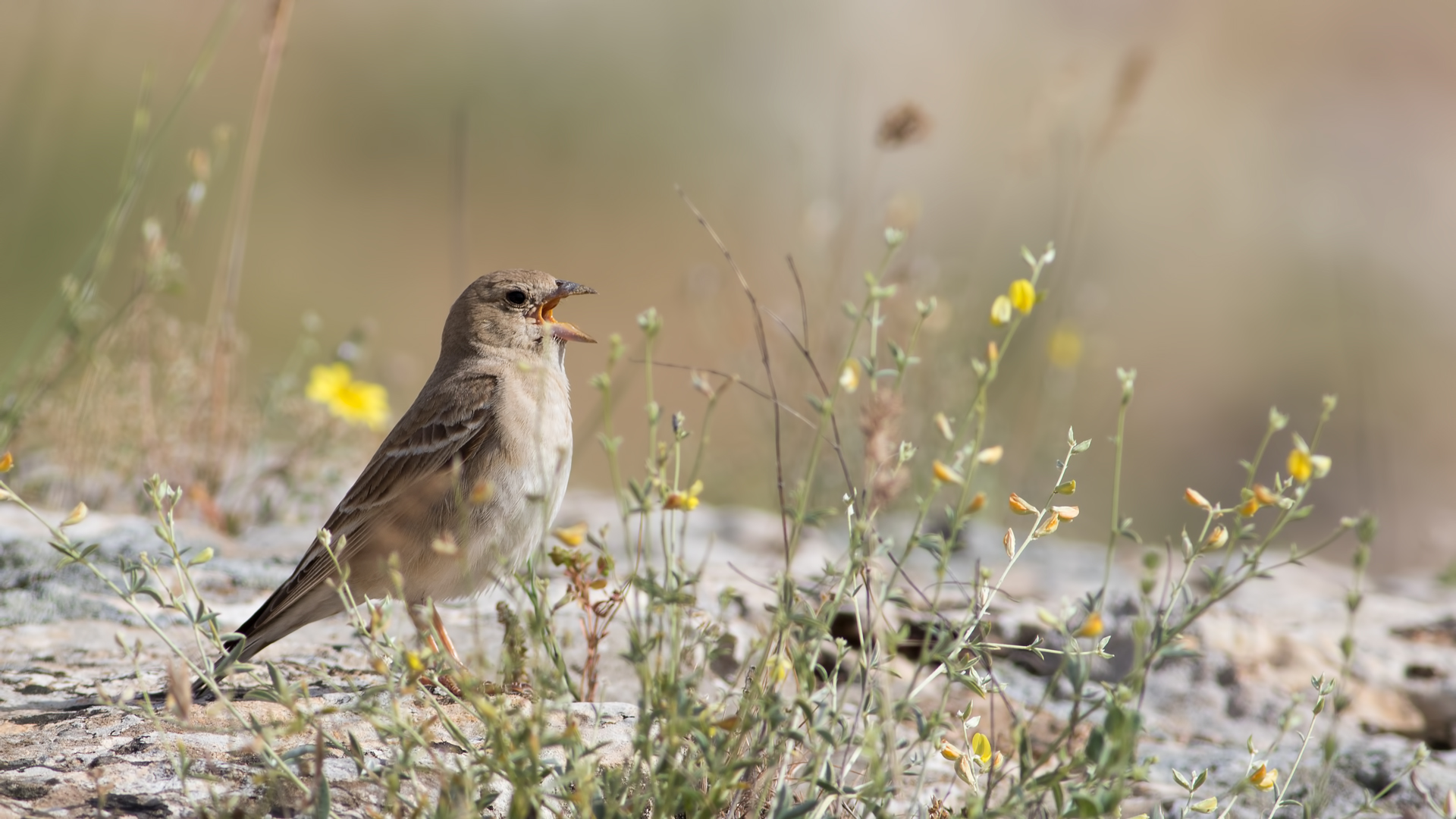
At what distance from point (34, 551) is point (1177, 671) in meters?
4.18

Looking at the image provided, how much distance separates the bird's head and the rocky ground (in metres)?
1.04

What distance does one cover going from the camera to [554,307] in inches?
186

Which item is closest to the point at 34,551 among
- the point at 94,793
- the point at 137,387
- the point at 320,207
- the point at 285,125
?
the point at 137,387

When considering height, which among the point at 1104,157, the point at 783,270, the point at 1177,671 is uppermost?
the point at 1104,157

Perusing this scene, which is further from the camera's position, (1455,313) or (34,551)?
(1455,313)

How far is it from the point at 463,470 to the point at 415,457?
22 cm

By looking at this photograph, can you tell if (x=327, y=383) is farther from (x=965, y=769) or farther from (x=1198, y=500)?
(x=1198, y=500)

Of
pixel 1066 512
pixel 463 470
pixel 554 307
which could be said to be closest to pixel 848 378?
pixel 1066 512

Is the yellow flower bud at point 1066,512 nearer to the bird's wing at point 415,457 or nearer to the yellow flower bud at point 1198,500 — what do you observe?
the yellow flower bud at point 1198,500

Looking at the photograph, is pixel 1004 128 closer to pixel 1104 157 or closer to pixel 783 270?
pixel 1104 157

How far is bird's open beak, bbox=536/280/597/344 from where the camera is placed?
4617 mm

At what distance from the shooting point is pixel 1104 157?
16.9m

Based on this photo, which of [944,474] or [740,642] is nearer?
[944,474]

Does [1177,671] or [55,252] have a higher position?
[55,252]
